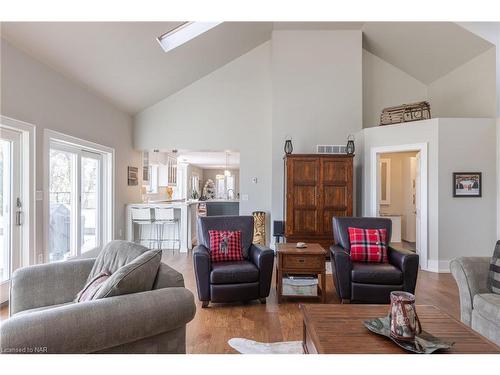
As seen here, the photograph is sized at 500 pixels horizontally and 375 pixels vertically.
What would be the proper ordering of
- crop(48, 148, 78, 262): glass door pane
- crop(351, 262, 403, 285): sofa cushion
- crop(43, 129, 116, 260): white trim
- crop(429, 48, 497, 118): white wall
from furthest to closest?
1. crop(429, 48, 497, 118): white wall
2. crop(48, 148, 78, 262): glass door pane
3. crop(43, 129, 116, 260): white trim
4. crop(351, 262, 403, 285): sofa cushion

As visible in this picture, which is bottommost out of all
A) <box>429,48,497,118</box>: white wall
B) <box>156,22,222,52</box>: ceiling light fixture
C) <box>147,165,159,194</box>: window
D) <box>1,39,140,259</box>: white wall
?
<box>147,165,159,194</box>: window

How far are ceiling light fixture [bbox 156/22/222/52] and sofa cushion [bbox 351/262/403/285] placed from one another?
408cm

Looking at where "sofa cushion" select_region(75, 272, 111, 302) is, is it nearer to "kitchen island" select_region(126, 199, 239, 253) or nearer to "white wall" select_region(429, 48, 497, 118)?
"kitchen island" select_region(126, 199, 239, 253)

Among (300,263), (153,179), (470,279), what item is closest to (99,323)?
(300,263)

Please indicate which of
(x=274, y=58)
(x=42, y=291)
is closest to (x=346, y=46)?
(x=274, y=58)

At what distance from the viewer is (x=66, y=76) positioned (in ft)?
14.3

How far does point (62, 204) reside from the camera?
15.0 ft

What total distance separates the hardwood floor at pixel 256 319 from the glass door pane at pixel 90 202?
2.14 m

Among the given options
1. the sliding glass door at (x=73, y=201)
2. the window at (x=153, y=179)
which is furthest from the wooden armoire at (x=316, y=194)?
the window at (x=153, y=179)

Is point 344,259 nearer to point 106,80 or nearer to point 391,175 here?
point 106,80

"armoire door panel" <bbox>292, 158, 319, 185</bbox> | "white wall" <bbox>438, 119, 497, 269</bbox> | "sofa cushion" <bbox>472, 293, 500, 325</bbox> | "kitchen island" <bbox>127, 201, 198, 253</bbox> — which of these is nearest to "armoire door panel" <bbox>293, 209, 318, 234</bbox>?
"armoire door panel" <bbox>292, 158, 319, 185</bbox>

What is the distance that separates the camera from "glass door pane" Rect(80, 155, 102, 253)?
5.20m

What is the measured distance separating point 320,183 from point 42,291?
13.7 ft

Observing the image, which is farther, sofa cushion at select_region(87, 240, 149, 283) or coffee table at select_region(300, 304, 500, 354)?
sofa cushion at select_region(87, 240, 149, 283)
